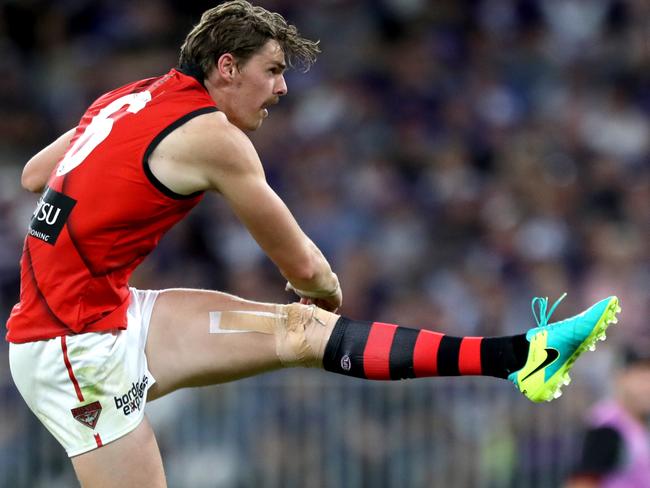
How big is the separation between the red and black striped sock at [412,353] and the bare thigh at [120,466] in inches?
28.5

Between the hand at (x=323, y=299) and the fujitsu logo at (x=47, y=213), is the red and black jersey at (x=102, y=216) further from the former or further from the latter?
the hand at (x=323, y=299)

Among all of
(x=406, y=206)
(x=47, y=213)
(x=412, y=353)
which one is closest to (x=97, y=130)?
(x=47, y=213)

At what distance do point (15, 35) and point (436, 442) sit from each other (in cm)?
583

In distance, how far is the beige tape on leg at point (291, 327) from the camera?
466 centimetres

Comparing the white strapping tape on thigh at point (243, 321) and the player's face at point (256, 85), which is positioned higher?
the player's face at point (256, 85)

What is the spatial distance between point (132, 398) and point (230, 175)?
88 cm

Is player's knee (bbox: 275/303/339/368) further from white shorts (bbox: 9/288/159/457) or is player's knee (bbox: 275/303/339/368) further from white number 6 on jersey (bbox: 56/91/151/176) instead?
white number 6 on jersey (bbox: 56/91/151/176)

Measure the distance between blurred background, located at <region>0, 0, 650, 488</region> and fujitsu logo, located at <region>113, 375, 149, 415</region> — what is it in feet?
12.8

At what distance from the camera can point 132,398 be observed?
15.1ft

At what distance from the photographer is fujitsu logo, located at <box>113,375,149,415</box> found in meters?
4.56

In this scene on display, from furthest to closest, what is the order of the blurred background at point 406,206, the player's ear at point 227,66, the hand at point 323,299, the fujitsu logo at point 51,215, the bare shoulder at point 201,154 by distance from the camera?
the blurred background at point 406,206 < the hand at point 323,299 < the player's ear at point 227,66 < the fujitsu logo at point 51,215 < the bare shoulder at point 201,154

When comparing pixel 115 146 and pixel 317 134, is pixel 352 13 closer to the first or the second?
pixel 317 134

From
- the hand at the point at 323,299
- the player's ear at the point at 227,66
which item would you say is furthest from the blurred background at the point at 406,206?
the player's ear at the point at 227,66

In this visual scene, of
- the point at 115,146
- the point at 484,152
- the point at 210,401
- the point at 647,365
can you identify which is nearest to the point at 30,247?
the point at 115,146
